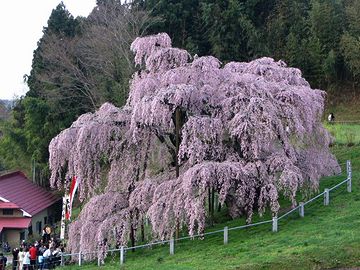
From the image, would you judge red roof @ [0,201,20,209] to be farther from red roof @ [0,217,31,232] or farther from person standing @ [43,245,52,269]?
person standing @ [43,245,52,269]

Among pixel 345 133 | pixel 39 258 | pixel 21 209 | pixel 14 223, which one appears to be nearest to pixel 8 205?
pixel 21 209

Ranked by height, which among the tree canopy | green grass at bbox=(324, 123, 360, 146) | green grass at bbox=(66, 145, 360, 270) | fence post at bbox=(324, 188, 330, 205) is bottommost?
green grass at bbox=(66, 145, 360, 270)

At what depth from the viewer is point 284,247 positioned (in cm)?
1278

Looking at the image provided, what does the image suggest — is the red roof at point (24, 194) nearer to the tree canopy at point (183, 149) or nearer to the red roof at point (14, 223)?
the red roof at point (14, 223)

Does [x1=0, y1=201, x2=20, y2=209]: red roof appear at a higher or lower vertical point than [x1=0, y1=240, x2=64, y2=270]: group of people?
higher

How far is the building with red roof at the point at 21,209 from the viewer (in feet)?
90.1

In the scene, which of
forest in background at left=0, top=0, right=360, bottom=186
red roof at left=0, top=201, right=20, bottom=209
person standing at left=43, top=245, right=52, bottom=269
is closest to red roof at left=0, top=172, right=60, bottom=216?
red roof at left=0, top=201, right=20, bottom=209

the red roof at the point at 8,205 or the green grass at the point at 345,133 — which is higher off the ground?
the green grass at the point at 345,133

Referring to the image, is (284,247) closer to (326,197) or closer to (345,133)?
(326,197)

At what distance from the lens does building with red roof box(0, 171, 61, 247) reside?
27453mm

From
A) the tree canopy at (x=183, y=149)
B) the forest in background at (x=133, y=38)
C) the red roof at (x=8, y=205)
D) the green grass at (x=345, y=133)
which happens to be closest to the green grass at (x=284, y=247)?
the tree canopy at (x=183, y=149)

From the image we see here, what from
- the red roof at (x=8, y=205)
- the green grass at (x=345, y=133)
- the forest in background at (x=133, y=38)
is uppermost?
the forest in background at (x=133, y=38)

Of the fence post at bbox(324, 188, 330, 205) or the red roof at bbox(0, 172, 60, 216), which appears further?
the red roof at bbox(0, 172, 60, 216)

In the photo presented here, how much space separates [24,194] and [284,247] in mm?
21461
